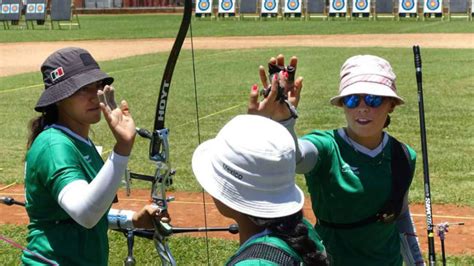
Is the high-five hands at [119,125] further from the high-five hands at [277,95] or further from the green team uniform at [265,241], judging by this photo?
the green team uniform at [265,241]

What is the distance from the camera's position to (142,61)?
1013 inches

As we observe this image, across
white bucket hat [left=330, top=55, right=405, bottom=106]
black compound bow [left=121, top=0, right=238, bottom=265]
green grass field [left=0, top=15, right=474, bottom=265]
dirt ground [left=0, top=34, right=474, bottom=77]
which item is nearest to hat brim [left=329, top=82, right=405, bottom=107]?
white bucket hat [left=330, top=55, right=405, bottom=106]

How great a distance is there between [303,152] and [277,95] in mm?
304

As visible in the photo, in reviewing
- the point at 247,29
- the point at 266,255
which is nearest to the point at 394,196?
the point at 266,255

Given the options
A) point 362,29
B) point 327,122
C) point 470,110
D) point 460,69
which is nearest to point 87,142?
point 327,122

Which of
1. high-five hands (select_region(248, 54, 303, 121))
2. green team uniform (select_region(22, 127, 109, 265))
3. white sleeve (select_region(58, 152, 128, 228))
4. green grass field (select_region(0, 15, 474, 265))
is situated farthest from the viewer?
green grass field (select_region(0, 15, 474, 265))

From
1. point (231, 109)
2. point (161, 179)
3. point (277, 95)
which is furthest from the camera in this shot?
point (231, 109)

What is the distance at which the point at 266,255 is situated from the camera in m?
2.18

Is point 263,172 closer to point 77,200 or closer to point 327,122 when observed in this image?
point 77,200

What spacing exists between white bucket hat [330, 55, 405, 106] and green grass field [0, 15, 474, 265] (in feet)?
10.1

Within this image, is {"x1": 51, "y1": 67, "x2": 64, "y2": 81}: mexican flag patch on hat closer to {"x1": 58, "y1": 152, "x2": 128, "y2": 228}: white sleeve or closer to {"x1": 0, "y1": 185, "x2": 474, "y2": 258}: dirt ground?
{"x1": 58, "y1": 152, "x2": 128, "y2": 228}: white sleeve

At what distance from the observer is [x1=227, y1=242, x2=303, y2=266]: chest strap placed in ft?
7.12

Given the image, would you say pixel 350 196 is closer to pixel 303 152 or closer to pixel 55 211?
pixel 303 152

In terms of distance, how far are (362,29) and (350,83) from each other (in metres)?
36.2
